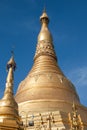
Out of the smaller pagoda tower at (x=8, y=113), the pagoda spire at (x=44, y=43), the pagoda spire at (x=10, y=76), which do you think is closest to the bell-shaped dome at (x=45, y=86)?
the pagoda spire at (x=44, y=43)

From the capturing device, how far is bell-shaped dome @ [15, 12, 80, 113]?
32406 millimetres

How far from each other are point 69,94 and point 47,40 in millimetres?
9255

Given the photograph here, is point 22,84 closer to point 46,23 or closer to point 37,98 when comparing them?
point 37,98

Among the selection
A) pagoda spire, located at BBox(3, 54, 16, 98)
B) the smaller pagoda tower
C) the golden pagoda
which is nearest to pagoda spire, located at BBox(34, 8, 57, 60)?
the golden pagoda

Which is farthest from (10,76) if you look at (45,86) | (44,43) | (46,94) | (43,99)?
(44,43)

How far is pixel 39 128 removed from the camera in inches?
1050

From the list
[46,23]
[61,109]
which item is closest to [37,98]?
[61,109]

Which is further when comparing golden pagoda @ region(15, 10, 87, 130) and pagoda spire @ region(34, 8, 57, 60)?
pagoda spire @ region(34, 8, 57, 60)

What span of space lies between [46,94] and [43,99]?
114cm

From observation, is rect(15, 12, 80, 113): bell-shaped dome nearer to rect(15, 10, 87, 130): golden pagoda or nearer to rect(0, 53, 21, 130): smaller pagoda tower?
rect(15, 10, 87, 130): golden pagoda

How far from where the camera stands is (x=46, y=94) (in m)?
33.8

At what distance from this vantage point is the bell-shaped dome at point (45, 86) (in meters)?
32.4

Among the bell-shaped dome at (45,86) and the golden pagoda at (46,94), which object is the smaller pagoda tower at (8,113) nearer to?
the golden pagoda at (46,94)

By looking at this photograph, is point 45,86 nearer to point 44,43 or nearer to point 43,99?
point 43,99
